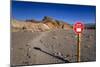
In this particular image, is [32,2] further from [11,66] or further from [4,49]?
[11,66]

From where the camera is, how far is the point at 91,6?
270 centimetres

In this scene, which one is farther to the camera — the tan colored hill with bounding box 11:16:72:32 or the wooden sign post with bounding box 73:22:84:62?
the wooden sign post with bounding box 73:22:84:62

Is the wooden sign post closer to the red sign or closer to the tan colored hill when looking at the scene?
the red sign

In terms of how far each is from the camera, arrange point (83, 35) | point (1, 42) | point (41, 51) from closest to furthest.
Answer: point (1, 42) → point (41, 51) → point (83, 35)

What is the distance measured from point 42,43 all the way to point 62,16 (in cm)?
43

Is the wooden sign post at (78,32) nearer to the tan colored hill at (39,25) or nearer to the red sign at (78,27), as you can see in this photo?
the red sign at (78,27)

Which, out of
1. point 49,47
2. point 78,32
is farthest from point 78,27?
point 49,47

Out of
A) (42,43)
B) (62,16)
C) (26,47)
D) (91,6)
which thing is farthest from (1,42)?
(91,6)

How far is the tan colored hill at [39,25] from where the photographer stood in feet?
7.73

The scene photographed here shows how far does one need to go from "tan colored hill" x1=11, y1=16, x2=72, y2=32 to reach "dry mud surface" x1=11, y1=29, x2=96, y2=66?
5 cm

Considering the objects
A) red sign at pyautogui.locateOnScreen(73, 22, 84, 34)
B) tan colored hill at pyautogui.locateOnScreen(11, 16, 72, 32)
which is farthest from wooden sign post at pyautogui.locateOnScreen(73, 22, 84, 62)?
tan colored hill at pyautogui.locateOnScreen(11, 16, 72, 32)

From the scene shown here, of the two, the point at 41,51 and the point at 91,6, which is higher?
the point at 91,6

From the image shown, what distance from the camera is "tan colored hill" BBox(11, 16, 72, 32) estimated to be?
92.7 inches

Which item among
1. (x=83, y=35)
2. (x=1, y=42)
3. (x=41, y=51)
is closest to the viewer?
(x=1, y=42)
